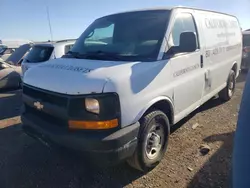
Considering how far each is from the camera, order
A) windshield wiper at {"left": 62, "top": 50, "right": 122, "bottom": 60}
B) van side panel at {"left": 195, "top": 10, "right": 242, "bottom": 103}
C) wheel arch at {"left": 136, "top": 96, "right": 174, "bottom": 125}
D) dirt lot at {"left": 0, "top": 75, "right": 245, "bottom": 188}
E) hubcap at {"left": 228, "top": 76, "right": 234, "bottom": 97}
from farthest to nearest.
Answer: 1. hubcap at {"left": 228, "top": 76, "right": 234, "bottom": 97}
2. van side panel at {"left": 195, "top": 10, "right": 242, "bottom": 103}
3. windshield wiper at {"left": 62, "top": 50, "right": 122, "bottom": 60}
4. dirt lot at {"left": 0, "top": 75, "right": 245, "bottom": 188}
5. wheel arch at {"left": 136, "top": 96, "right": 174, "bottom": 125}

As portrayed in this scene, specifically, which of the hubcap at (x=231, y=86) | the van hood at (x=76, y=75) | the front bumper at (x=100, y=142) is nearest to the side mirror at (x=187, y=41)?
the van hood at (x=76, y=75)

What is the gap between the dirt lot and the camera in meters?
3.18

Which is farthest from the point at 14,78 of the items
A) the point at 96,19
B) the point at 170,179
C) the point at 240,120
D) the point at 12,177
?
the point at 240,120

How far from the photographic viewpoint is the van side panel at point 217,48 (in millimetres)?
4627

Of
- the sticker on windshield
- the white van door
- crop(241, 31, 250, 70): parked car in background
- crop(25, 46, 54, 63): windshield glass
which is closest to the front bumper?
the sticker on windshield

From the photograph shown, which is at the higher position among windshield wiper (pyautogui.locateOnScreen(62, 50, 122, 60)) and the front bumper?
windshield wiper (pyautogui.locateOnScreen(62, 50, 122, 60))

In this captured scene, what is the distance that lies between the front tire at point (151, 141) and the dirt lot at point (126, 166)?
0.55 feet

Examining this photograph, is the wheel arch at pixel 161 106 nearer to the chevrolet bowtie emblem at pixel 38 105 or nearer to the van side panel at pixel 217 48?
the chevrolet bowtie emblem at pixel 38 105

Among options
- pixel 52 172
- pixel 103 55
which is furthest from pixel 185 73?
pixel 52 172

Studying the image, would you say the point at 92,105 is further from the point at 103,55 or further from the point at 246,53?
the point at 246,53

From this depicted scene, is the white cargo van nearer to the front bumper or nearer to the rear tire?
the front bumper

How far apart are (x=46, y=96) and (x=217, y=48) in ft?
11.7

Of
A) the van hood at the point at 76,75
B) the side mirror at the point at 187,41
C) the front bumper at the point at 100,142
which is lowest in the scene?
the front bumper at the point at 100,142

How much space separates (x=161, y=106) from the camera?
3564mm
